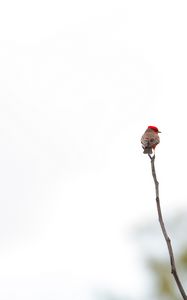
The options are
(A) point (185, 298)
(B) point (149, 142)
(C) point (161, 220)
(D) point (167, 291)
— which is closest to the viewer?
(A) point (185, 298)

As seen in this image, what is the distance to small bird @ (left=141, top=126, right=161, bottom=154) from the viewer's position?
485 centimetres

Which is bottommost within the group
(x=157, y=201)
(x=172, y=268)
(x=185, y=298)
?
(x=185, y=298)

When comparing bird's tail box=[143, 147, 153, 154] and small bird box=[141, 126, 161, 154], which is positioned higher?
small bird box=[141, 126, 161, 154]

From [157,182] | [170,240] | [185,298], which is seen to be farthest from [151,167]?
[185,298]

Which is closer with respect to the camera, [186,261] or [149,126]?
[186,261]

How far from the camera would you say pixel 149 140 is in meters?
4.91

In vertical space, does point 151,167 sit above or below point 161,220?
above

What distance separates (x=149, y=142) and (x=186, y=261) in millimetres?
689

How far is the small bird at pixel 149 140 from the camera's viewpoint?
485 centimetres

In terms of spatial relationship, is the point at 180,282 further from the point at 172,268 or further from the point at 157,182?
the point at 157,182

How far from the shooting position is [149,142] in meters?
4.89

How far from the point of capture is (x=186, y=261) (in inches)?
178

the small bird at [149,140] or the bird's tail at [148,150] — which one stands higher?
the small bird at [149,140]

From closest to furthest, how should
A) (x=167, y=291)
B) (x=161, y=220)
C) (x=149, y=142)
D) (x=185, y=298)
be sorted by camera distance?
(x=185, y=298) < (x=161, y=220) < (x=167, y=291) < (x=149, y=142)
